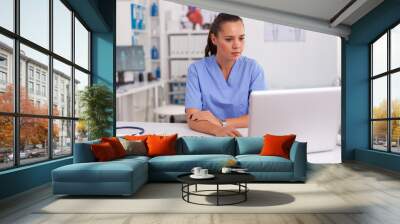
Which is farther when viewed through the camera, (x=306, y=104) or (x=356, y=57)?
(x=356, y=57)

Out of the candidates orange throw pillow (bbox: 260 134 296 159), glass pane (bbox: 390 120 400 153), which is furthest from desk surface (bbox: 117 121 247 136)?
orange throw pillow (bbox: 260 134 296 159)

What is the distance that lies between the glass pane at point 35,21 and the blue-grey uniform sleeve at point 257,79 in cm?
512

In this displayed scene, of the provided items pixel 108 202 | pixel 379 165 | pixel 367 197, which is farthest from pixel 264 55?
pixel 108 202

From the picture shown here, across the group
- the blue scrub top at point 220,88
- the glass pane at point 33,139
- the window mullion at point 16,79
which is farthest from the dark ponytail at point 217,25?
the window mullion at point 16,79

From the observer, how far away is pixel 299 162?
5930 mm

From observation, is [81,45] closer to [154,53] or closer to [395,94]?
[154,53]

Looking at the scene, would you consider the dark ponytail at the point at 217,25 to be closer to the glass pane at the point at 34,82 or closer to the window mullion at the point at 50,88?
the window mullion at the point at 50,88

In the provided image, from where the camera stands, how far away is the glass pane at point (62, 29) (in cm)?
684

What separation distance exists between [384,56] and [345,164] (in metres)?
2.22

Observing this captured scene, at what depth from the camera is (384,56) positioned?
27.6 ft

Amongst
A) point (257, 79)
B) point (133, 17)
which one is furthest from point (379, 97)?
point (133, 17)

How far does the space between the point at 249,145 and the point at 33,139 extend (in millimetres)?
3147

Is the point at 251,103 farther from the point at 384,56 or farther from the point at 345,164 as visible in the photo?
the point at 384,56

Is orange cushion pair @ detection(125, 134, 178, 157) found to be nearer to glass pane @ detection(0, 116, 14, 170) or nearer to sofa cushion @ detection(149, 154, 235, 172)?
sofa cushion @ detection(149, 154, 235, 172)
